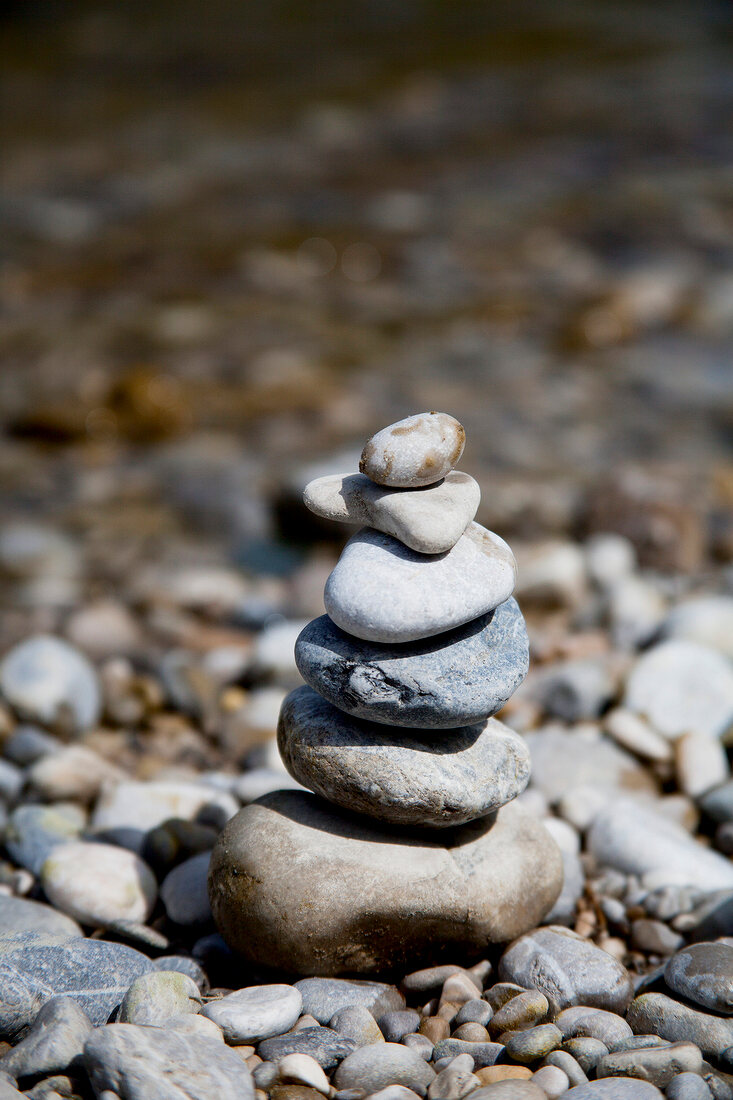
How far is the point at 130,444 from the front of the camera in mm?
8031

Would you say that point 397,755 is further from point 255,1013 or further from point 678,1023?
point 678,1023

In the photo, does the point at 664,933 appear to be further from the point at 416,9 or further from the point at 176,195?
the point at 416,9

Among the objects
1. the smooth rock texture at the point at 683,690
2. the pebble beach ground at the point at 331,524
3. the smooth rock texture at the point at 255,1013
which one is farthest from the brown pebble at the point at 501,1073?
the smooth rock texture at the point at 683,690

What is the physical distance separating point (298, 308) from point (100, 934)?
837 cm

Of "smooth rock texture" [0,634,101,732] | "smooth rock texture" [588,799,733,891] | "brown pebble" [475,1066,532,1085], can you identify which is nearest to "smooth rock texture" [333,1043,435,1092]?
"brown pebble" [475,1066,532,1085]

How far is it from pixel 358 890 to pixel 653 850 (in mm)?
1228

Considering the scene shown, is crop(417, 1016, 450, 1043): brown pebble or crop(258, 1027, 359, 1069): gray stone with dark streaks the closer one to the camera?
crop(258, 1027, 359, 1069): gray stone with dark streaks

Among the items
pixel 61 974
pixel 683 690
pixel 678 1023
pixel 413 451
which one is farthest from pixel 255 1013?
pixel 683 690

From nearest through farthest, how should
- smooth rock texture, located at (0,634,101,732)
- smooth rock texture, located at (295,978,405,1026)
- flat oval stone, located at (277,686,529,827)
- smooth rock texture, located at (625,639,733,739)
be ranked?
smooth rock texture, located at (295,978,405,1026) < flat oval stone, located at (277,686,529,827) < smooth rock texture, located at (625,639,733,739) < smooth rock texture, located at (0,634,101,732)

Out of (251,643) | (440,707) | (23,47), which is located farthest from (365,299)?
(23,47)

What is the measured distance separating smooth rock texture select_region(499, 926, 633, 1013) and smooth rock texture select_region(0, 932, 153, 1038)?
108cm

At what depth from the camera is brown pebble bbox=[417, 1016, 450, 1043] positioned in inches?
106

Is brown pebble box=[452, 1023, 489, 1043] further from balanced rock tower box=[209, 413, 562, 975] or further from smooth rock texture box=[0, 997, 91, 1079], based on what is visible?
smooth rock texture box=[0, 997, 91, 1079]

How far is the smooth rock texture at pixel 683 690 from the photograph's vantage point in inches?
169
